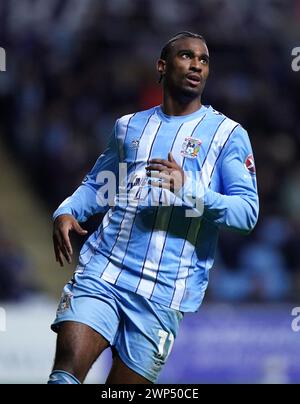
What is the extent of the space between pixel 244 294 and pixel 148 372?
16.9ft

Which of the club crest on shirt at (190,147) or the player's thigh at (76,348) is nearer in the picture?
the player's thigh at (76,348)

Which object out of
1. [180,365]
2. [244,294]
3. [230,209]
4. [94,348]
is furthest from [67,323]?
[244,294]

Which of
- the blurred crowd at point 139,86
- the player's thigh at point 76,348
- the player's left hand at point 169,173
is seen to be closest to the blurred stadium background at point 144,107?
the blurred crowd at point 139,86

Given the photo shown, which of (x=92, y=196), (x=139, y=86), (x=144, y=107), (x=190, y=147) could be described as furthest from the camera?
(x=139, y=86)

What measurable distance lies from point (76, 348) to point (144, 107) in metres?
6.38

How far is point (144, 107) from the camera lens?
34.8 ft

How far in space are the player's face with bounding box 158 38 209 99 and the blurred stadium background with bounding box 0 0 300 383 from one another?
4.57 metres

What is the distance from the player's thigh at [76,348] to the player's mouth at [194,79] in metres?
1.25

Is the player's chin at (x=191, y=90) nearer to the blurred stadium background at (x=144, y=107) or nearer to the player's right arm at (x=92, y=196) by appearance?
the player's right arm at (x=92, y=196)

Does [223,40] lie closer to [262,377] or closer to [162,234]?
[262,377]

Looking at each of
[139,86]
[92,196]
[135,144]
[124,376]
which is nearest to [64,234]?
[92,196]

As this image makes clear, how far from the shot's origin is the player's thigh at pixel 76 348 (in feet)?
14.6

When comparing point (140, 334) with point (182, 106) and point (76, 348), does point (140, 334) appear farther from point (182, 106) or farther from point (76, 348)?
point (182, 106)

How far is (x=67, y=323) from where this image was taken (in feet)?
14.8
